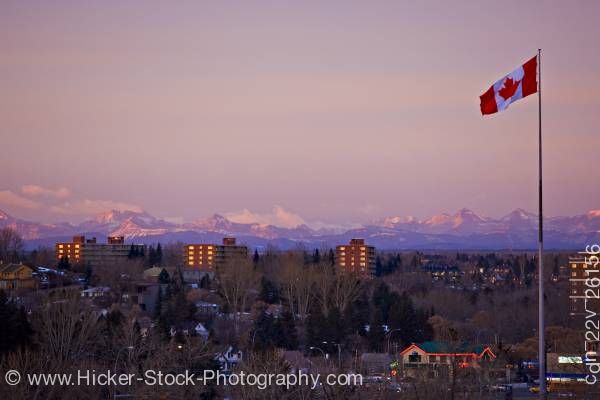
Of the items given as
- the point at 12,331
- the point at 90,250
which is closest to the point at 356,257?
the point at 90,250

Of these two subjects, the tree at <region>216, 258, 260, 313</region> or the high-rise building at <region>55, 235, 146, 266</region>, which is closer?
the tree at <region>216, 258, 260, 313</region>

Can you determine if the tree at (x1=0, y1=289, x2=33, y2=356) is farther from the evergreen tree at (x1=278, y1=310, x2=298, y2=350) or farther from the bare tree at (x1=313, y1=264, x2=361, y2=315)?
the bare tree at (x1=313, y1=264, x2=361, y2=315)

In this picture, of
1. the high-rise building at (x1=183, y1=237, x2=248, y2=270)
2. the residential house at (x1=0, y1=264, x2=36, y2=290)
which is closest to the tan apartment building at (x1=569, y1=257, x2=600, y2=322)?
the residential house at (x1=0, y1=264, x2=36, y2=290)

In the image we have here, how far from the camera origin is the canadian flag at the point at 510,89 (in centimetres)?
1791

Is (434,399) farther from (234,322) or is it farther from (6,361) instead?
(234,322)

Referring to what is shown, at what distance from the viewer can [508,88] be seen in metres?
18.4

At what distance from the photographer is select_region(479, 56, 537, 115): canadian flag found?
17906mm

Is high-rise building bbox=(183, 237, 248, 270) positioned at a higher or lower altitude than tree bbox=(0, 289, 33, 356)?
higher

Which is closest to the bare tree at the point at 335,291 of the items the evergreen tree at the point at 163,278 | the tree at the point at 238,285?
the tree at the point at 238,285

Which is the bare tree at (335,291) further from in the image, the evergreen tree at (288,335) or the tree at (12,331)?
the tree at (12,331)

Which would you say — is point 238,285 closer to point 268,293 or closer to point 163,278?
point 268,293

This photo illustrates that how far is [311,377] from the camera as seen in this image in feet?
82.2

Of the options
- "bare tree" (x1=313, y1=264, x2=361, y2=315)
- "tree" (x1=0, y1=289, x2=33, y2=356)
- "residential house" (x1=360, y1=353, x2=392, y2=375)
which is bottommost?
"residential house" (x1=360, y1=353, x2=392, y2=375)

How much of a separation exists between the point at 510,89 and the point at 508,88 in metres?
0.07
